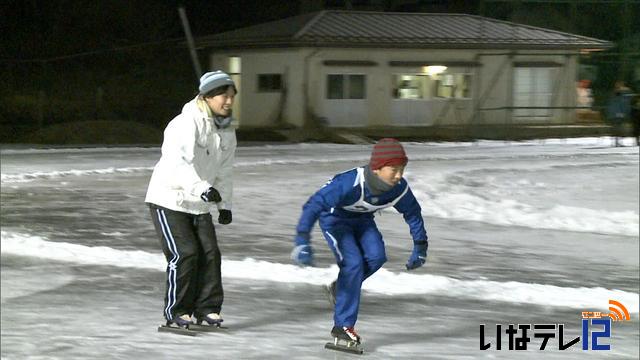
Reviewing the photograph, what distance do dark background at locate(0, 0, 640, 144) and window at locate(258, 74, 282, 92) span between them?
12.5 feet

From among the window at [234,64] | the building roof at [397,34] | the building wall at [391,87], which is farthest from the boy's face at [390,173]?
the window at [234,64]

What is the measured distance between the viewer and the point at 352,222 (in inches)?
207

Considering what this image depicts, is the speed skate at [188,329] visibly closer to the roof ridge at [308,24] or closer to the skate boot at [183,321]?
the skate boot at [183,321]

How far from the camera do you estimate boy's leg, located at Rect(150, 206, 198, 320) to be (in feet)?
19.2

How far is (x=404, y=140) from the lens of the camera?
3098 cm

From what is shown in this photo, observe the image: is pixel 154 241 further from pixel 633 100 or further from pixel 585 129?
pixel 585 129

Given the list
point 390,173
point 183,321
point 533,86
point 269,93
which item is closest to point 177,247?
point 183,321

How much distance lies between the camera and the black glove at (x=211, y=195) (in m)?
5.38

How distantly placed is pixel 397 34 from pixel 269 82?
4.23 metres

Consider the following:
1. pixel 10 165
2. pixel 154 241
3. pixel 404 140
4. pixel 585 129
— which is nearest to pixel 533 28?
pixel 585 129

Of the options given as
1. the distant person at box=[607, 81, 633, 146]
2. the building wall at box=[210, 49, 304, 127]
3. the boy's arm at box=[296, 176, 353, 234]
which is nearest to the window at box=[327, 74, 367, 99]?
the building wall at box=[210, 49, 304, 127]

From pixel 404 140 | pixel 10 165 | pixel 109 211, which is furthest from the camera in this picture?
pixel 404 140

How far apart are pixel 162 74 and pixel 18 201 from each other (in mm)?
31887

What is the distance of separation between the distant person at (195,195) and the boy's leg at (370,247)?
2.49 ft
